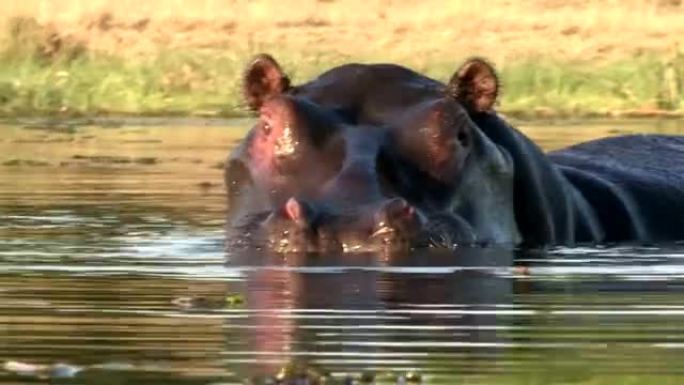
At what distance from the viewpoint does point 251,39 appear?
28.7 metres

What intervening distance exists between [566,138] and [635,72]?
25.4ft

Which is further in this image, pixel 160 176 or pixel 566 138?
pixel 566 138

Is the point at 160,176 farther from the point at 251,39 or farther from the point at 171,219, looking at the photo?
the point at 251,39

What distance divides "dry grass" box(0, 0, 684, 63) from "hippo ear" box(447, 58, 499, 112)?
18.2m

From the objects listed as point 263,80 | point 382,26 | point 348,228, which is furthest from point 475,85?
point 382,26

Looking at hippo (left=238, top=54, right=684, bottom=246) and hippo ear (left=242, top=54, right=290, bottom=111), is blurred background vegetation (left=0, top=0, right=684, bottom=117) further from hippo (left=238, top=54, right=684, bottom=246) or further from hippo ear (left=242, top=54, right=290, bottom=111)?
hippo ear (left=242, top=54, right=290, bottom=111)

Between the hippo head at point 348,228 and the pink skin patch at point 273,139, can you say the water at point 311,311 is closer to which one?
the hippo head at point 348,228

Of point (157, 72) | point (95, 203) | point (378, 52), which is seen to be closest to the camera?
point (95, 203)

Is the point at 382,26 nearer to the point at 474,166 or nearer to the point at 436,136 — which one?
the point at 474,166

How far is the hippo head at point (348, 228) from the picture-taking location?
6.97 m

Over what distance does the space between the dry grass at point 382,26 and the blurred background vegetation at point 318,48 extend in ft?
0.09

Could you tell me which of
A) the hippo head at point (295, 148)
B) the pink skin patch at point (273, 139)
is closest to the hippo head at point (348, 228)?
the hippo head at point (295, 148)

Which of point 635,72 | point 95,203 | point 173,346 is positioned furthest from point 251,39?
point 173,346

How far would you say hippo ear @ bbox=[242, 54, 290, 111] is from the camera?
8.22 metres
